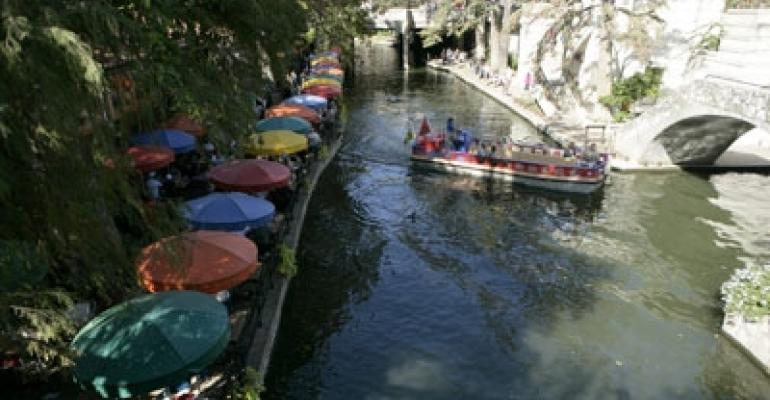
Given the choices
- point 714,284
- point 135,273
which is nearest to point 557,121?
point 714,284

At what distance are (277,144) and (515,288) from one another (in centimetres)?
970

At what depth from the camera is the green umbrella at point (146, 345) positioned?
9156 mm

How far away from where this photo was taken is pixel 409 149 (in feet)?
107

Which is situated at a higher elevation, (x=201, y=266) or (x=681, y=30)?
(x=681, y=30)

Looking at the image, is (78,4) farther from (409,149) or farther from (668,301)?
(409,149)

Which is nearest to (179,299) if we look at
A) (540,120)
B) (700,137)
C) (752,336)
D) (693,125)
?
(752,336)

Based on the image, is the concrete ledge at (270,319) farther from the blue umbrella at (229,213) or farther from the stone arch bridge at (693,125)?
the stone arch bridge at (693,125)

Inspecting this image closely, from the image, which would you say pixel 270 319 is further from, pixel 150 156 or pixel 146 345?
pixel 150 156

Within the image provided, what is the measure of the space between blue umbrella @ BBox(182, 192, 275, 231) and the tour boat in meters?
13.5

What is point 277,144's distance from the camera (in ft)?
72.7

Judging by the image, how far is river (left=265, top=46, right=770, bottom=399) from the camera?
1395cm

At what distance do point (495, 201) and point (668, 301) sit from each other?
29.2ft

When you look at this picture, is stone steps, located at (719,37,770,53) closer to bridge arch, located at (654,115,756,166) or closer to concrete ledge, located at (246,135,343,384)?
bridge arch, located at (654,115,756,166)

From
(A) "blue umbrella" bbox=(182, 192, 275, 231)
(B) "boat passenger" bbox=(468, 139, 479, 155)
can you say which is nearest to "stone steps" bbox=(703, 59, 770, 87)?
(B) "boat passenger" bbox=(468, 139, 479, 155)
